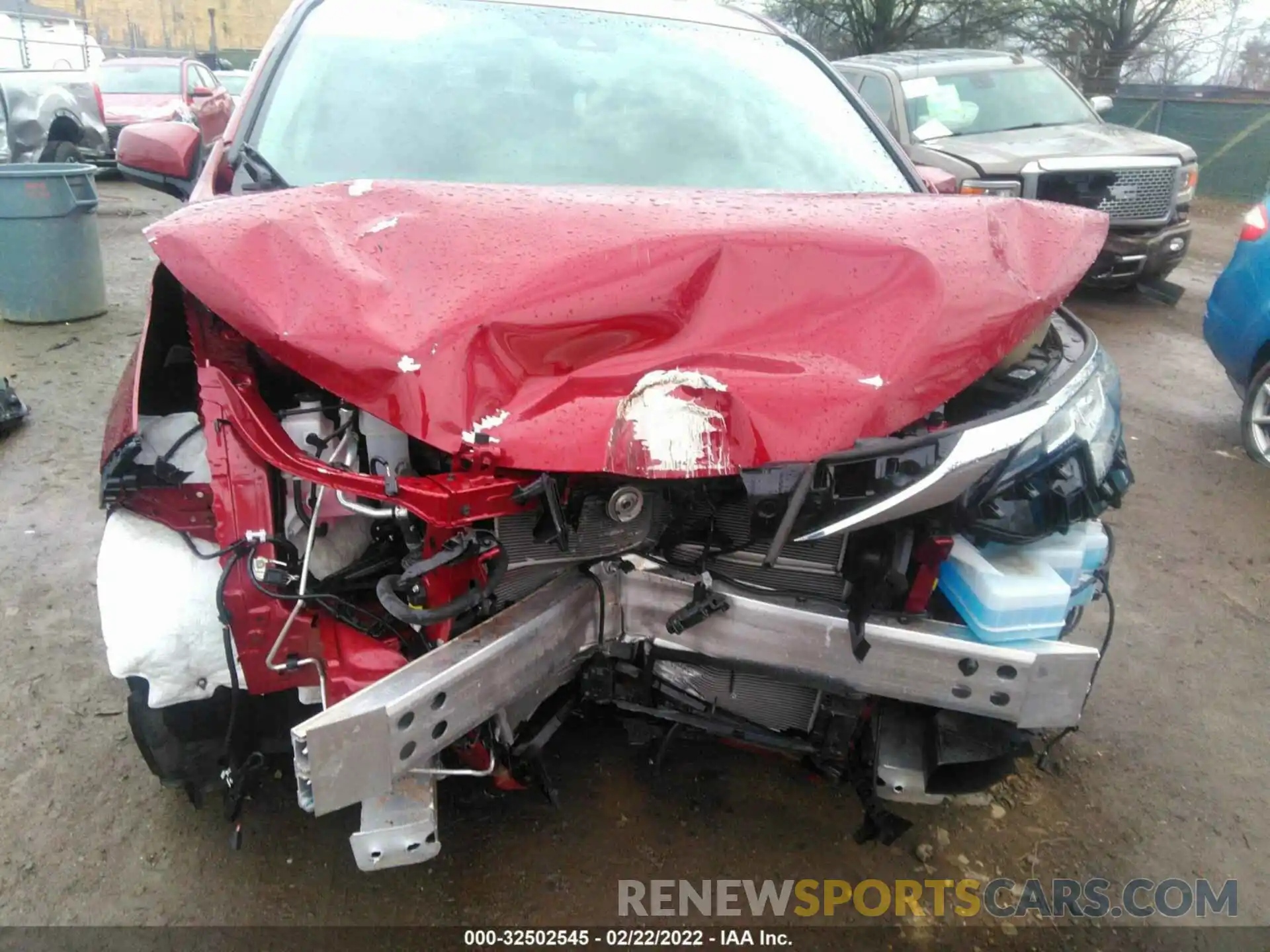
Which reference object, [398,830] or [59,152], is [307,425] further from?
[59,152]

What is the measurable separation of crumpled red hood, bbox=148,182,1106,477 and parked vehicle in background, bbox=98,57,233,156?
10.6 m

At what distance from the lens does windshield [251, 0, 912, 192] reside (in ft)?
7.70

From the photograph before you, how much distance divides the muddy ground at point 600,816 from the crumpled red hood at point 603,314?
3.85ft

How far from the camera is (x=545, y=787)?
217 cm

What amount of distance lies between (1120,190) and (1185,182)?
707 mm

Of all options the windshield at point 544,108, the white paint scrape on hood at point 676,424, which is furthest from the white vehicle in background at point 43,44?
the white paint scrape on hood at point 676,424

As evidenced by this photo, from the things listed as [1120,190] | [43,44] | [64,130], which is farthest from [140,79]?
[1120,190]

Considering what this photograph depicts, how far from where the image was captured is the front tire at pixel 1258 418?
4.74 meters

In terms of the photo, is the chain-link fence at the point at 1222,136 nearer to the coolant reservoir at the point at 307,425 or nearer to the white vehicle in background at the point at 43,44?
the coolant reservoir at the point at 307,425

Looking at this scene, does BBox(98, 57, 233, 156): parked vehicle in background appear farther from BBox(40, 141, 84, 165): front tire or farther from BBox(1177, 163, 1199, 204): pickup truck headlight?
BBox(1177, 163, 1199, 204): pickup truck headlight

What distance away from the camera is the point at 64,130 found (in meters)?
9.83

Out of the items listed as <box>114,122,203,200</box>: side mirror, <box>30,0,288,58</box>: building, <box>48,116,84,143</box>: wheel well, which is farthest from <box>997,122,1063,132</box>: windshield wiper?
<box>30,0,288,58</box>: building

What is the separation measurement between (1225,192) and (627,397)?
1592cm

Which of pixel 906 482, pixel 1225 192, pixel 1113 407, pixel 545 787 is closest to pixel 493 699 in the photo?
pixel 545 787
